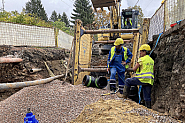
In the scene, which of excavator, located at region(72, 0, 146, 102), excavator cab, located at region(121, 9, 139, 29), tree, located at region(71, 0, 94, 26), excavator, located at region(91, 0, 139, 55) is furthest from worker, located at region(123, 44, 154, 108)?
tree, located at region(71, 0, 94, 26)

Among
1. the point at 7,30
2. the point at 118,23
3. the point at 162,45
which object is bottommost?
the point at 162,45

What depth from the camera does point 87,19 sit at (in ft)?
108

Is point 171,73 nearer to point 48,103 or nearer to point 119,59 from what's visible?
point 119,59

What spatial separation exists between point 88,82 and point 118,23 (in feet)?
23.8

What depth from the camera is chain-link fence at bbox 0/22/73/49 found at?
22.1ft

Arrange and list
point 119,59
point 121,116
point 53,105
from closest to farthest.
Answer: point 121,116
point 53,105
point 119,59

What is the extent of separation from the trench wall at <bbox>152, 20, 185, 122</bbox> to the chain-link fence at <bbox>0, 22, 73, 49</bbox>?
673cm

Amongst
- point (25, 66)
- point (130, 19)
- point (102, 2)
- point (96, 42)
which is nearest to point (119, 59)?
point (25, 66)

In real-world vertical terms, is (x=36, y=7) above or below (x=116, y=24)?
above

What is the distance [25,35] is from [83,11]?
29.3 meters

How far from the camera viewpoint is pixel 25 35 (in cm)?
739

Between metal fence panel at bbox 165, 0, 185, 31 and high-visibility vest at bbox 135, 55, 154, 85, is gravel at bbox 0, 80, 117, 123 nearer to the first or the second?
high-visibility vest at bbox 135, 55, 154, 85

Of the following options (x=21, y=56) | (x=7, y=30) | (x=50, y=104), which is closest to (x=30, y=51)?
(x=21, y=56)

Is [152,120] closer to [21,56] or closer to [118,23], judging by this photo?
[21,56]
